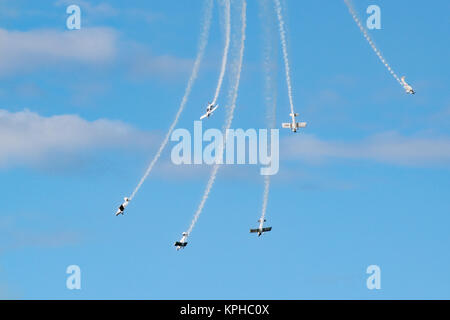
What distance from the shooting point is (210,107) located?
142875 mm
